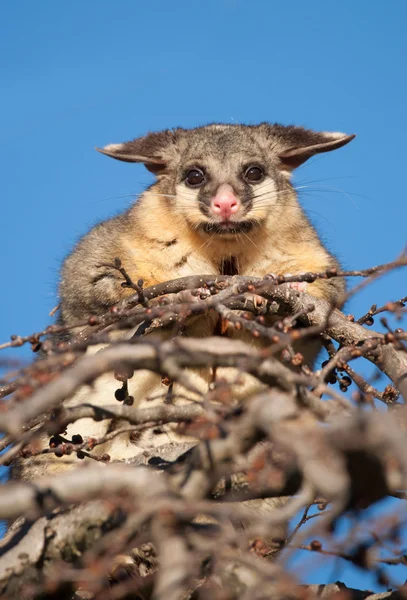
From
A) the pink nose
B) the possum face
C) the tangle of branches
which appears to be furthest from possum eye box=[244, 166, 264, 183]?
the tangle of branches

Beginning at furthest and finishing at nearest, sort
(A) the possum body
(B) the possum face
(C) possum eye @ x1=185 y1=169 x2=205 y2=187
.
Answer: (C) possum eye @ x1=185 y1=169 x2=205 y2=187 → (B) the possum face → (A) the possum body

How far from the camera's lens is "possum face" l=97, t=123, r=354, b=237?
6844 millimetres

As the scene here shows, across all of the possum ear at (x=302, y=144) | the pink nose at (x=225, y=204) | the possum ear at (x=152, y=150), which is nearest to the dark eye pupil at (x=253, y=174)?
the possum ear at (x=302, y=144)

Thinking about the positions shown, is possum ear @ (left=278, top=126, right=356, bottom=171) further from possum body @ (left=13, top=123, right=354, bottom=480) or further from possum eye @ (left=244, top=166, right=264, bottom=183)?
possum eye @ (left=244, top=166, right=264, bottom=183)

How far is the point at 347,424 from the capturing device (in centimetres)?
252

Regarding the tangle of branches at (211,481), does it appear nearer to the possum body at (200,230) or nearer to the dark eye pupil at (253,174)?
the possum body at (200,230)

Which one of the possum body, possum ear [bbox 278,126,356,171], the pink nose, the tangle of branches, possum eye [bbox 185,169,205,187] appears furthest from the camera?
possum eye [bbox 185,169,205,187]

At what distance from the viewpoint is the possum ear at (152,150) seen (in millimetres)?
7285

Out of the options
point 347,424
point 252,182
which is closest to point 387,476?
point 347,424

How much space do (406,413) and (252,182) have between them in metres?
4.38

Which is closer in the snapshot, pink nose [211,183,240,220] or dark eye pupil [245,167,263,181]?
pink nose [211,183,240,220]

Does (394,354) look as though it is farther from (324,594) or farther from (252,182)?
(252,182)

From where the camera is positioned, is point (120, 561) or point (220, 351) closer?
point (220, 351)

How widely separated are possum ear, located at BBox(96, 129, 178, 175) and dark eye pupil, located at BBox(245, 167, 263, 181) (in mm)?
752
